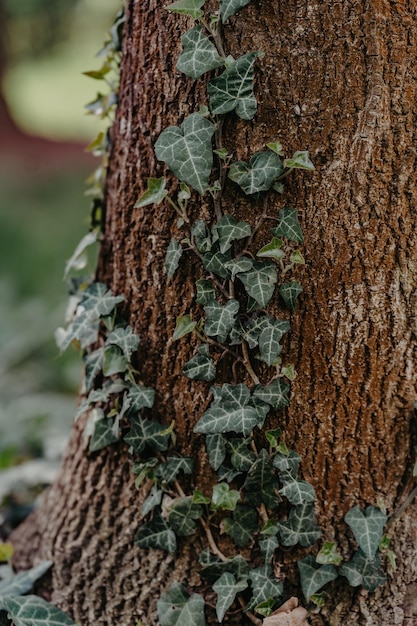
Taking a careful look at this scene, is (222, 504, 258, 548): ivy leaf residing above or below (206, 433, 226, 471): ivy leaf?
below

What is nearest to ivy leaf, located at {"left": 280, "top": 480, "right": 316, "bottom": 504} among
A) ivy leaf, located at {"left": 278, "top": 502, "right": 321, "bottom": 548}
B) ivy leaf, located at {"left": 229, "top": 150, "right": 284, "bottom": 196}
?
ivy leaf, located at {"left": 278, "top": 502, "right": 321, "bottom": 548}

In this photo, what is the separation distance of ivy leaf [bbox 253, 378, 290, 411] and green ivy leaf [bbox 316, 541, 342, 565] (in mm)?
324

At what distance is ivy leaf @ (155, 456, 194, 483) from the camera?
1323 mm

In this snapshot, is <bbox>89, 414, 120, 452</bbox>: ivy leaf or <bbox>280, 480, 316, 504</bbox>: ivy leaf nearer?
<bbox>280, 480, 316, 504</bbox>: ivy leaf

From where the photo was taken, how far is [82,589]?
1.48 m

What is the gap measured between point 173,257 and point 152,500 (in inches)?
21.4

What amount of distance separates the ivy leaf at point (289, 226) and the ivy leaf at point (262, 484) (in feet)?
1.45

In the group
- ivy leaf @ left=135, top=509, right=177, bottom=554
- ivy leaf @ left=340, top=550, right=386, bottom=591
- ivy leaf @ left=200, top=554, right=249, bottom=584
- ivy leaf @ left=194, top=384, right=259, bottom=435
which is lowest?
ivy leaf @ left=340, top=550, right=386, bottom=591

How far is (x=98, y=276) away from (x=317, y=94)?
2.20 ft

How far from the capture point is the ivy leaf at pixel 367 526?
125cm

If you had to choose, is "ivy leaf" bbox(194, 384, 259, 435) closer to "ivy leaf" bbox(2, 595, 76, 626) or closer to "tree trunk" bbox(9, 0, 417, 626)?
"tree trunk" bbox(9, 0, 417, 626)

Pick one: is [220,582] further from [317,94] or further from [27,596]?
[317,94]

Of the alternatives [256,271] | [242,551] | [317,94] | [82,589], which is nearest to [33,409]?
[82,589]

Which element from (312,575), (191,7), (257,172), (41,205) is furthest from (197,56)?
(41,205)
